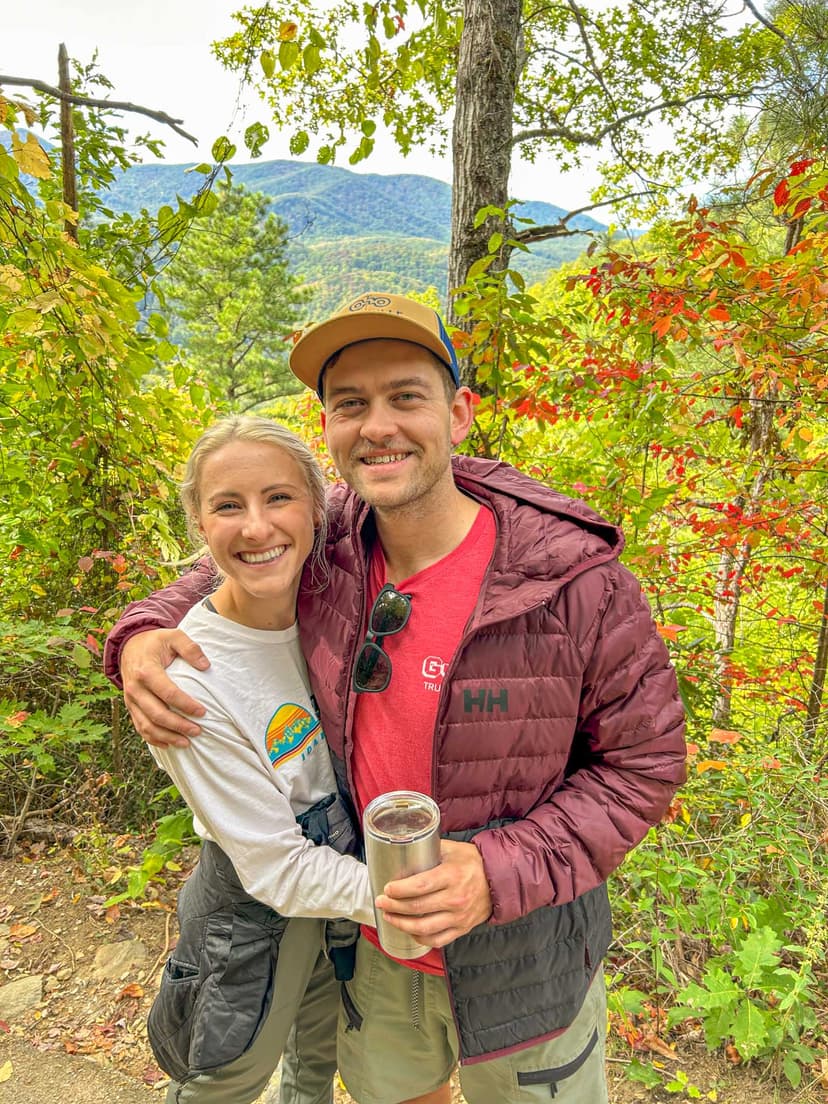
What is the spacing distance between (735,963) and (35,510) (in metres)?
4.05

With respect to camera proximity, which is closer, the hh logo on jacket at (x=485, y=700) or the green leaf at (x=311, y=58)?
the hh logo on jacket at (x=485, y=700)

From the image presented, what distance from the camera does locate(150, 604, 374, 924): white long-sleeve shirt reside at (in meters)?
1.52

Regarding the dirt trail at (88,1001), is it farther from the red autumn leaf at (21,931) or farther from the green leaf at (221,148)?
the green leaf at (221,148)

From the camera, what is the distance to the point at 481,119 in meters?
3.40

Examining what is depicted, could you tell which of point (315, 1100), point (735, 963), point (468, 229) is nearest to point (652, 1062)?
point (735, 963)

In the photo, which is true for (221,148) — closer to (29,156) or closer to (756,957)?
(29,156)

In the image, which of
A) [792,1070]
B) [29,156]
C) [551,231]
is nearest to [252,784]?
[29,156]

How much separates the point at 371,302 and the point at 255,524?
2.10ft

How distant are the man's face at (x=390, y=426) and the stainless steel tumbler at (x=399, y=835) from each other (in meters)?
0.74

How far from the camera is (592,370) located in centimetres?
377

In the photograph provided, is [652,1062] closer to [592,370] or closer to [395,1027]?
[395,1027]

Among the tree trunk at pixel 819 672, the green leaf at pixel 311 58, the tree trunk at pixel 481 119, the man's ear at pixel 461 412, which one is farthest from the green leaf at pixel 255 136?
the tree trunk at pixel 819 672

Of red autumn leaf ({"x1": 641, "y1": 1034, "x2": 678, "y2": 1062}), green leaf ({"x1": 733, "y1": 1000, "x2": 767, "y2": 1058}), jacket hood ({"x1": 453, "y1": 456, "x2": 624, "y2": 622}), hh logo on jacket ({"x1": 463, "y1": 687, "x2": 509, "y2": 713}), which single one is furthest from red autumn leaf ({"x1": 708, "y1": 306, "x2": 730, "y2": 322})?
red autumn leaf ({"x1": 641, "y1": 1034, "x2": 678, "y2": 1062})

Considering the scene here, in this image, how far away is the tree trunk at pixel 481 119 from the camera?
10.9ft
